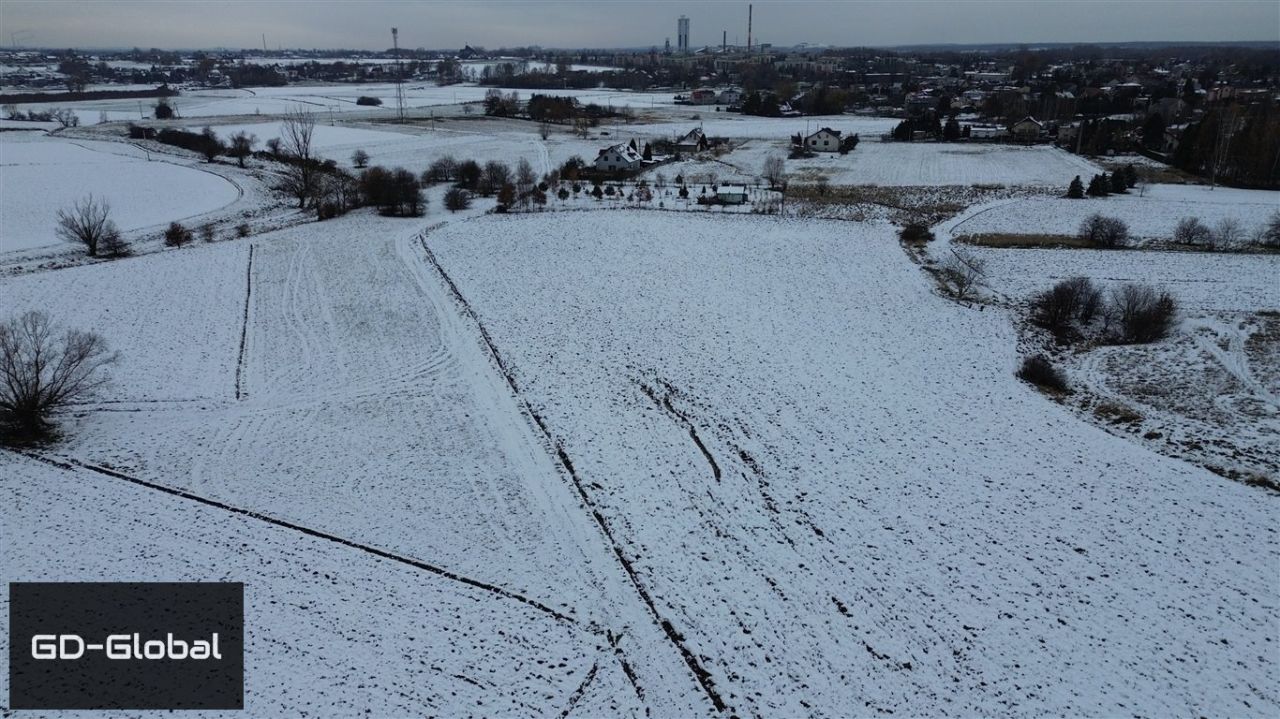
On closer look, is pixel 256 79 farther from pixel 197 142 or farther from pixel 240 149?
pixel 240 149

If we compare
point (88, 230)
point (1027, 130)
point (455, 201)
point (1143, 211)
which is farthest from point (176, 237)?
point (1027, 130)

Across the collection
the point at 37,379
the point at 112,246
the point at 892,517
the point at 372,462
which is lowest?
the point at 892,517

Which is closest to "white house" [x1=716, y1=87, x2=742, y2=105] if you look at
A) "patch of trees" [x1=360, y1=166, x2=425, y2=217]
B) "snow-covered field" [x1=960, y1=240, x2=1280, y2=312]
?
"patch of trees" [x1=360, y1=166, x2=425, y2=217]

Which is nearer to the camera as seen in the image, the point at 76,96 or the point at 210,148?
the point at 210,148

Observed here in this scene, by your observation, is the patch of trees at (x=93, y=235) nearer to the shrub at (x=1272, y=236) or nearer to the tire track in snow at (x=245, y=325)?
the tire track in snow at (x=245, y=325)

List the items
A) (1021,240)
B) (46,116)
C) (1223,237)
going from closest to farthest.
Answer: (1223,237) → (1021,240) → (46,116)

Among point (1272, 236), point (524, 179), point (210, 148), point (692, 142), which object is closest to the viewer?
point (1272, 236)

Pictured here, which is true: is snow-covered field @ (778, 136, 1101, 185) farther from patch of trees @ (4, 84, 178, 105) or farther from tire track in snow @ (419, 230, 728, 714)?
patch of trees @ (4, 84, 178, 105)

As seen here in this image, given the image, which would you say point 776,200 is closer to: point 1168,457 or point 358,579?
point 1168,457

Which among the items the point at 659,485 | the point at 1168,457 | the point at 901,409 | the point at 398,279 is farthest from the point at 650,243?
the point at 1168,457
